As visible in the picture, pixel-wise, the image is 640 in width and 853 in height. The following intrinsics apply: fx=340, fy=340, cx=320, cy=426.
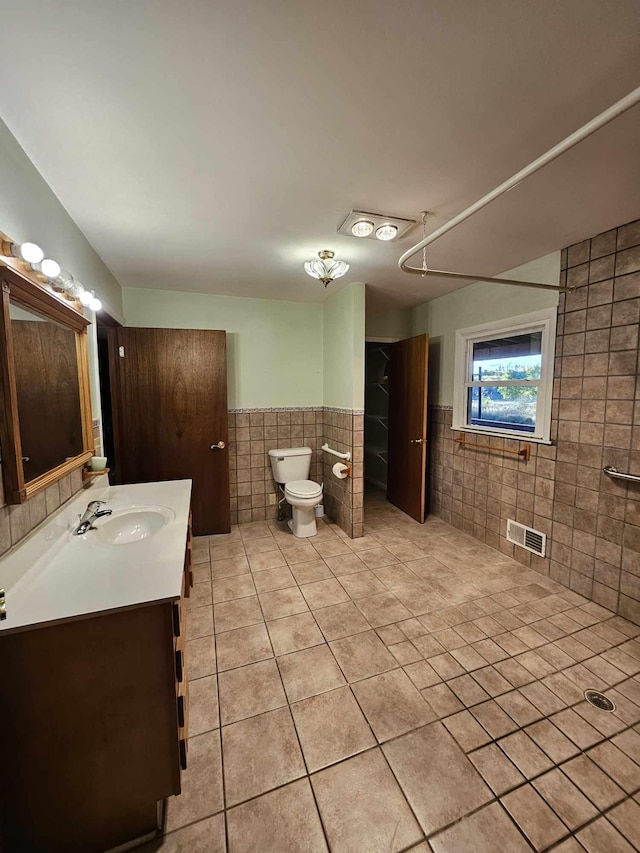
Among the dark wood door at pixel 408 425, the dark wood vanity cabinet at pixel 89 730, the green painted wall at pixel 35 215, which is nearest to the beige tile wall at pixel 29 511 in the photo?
the dark wood vanity cabinet at pixel 89 730

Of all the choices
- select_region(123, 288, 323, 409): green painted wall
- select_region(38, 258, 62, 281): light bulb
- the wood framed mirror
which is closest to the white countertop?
the wood framed mirror

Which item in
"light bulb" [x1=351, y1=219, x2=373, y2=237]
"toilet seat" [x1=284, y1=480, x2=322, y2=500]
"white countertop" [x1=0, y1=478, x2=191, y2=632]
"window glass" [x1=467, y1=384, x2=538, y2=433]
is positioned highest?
"light bulb" [x1=351, y1=219, x2=373, y2=237]

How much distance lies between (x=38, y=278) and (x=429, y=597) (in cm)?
265

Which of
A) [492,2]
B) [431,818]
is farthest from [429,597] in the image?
[492,2]

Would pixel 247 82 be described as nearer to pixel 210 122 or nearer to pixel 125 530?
pixel 210 122

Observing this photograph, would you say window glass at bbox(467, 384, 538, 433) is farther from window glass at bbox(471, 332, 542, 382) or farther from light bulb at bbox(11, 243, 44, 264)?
light bulb at bbox(11, 243, 44, 264)

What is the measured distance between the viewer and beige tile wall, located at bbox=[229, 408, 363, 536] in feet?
11.1

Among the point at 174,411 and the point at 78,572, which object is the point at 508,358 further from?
the point at 78,572

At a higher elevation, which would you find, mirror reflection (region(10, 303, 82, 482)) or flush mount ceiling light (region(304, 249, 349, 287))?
flush mount ceiling light (region(304, 249, 349, 287))

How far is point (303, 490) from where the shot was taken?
310 centimetres

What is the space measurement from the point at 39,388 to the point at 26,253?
0.49m

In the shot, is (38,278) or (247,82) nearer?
(247,82)

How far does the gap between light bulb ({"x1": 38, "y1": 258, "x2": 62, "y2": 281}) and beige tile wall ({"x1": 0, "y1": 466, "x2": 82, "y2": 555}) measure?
82cm

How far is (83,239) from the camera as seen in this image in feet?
6.52
